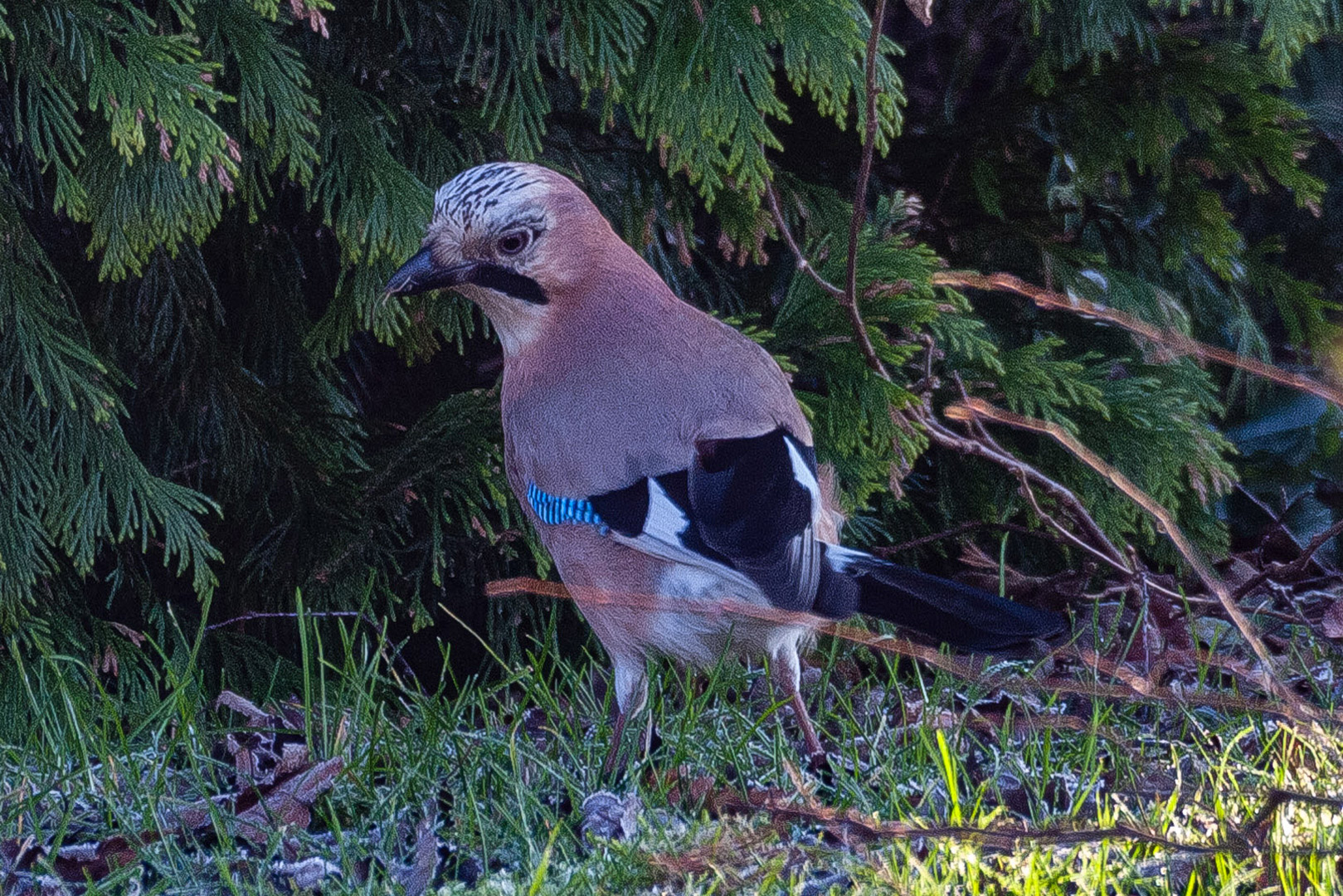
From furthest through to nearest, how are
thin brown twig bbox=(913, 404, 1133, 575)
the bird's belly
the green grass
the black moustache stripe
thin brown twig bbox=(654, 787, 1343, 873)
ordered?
thin brown twig bbox=(913, 404, 1133, 575)
the black moustache stripe
the bird's belly
the green grass
thin brown twig bbox=(654, 787, 1343, 873)

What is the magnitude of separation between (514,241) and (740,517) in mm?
791

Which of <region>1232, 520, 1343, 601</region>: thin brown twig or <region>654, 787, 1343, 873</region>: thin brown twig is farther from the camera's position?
<region>1232, 520, 1343, 601</region>: thin brown twig

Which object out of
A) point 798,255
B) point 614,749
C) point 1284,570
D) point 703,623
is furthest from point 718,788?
point 1284,570

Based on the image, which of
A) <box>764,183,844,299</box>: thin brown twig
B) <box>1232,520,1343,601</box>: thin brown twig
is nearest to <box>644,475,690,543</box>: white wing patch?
<box>764,183,844,299</box>: thin brown twig

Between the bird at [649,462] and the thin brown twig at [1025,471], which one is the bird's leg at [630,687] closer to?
the bird at [649,462]

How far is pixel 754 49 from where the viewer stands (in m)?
3.25

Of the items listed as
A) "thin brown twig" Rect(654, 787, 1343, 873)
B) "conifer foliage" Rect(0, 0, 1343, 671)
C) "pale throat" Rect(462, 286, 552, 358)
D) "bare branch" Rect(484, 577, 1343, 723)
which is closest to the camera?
"thin brown twig" Rect(654, 787, 1343, 873)

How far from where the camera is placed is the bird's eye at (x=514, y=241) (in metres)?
3.01

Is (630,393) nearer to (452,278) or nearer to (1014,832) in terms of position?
(452,278)

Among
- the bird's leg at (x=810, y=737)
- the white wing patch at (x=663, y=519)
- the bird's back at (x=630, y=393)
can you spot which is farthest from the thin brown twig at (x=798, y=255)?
the bird's leg at (x=810, y=737)

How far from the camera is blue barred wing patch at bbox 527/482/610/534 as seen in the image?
2.85 meters

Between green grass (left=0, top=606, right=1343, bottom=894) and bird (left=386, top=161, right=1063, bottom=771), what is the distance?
0.15 m

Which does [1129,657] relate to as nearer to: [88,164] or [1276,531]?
[1276,531]

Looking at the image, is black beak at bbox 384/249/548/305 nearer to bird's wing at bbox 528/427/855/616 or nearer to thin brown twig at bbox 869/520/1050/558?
bird's wing at bbox 528/427/855/616
